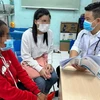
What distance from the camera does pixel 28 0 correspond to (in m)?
3.77

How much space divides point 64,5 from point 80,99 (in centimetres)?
329

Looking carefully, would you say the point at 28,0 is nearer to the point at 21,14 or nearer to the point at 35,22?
the point at 21,14

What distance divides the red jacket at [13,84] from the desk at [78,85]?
294mm

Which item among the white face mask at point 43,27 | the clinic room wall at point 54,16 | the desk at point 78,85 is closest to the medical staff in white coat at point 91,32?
the desk at point 78,85

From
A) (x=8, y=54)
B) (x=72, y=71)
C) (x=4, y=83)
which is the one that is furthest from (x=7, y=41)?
(x=72, y=71)

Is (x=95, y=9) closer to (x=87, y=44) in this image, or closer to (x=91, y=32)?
(x=91, y=32)

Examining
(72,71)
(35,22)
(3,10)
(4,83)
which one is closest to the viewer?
(4,83)

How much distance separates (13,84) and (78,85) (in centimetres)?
52

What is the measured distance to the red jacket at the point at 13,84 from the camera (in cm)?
102

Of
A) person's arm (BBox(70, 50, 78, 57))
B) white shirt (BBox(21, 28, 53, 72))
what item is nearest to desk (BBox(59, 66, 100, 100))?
person's arm (BBox(70, 50, 78, 57))

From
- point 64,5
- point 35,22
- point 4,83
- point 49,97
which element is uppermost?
point 64,5

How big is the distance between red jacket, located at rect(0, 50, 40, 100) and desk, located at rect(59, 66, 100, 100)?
0.29 m

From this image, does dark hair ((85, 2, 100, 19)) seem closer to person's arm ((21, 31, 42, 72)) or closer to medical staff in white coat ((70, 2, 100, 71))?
medical staff in white coat ((70, 2, 100, 71))

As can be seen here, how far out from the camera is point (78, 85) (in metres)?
0.94
